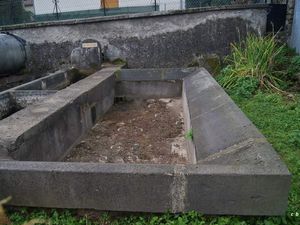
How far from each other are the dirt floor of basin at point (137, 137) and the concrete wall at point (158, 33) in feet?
7.02

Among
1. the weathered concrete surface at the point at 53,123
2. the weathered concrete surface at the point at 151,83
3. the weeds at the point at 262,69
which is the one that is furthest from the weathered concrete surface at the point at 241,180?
the weathered concrete surface at the point at 151,83

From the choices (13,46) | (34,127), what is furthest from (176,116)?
(13,46)

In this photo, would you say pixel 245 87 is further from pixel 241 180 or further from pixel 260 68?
pixel 241 180

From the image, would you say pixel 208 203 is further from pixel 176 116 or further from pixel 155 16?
pixel 155 16

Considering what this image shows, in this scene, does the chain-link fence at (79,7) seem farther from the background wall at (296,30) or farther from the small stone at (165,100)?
the small stone at (165,100)

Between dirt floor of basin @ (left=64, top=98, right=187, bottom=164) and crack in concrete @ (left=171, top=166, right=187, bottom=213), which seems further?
dirt floor of basin @ (left=64, top=98, right=187, bottom=164)

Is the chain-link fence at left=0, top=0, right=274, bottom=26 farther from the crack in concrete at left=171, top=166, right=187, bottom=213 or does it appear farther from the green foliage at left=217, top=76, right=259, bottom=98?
the crack in concrete at left=171, top=166, right=187, bottom=213

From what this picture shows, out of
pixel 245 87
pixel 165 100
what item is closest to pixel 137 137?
pixel 165 100

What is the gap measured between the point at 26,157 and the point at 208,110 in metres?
2.32

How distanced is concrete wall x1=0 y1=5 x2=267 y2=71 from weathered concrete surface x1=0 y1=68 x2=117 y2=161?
2876 mm

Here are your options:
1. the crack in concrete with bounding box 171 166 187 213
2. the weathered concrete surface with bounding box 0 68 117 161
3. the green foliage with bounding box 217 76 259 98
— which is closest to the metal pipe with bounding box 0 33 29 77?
the weathered concrete surface with bounding box 0 68 117 161

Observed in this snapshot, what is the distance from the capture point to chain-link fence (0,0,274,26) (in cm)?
1071

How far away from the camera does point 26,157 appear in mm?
3191

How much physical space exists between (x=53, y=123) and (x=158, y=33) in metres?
5.19
